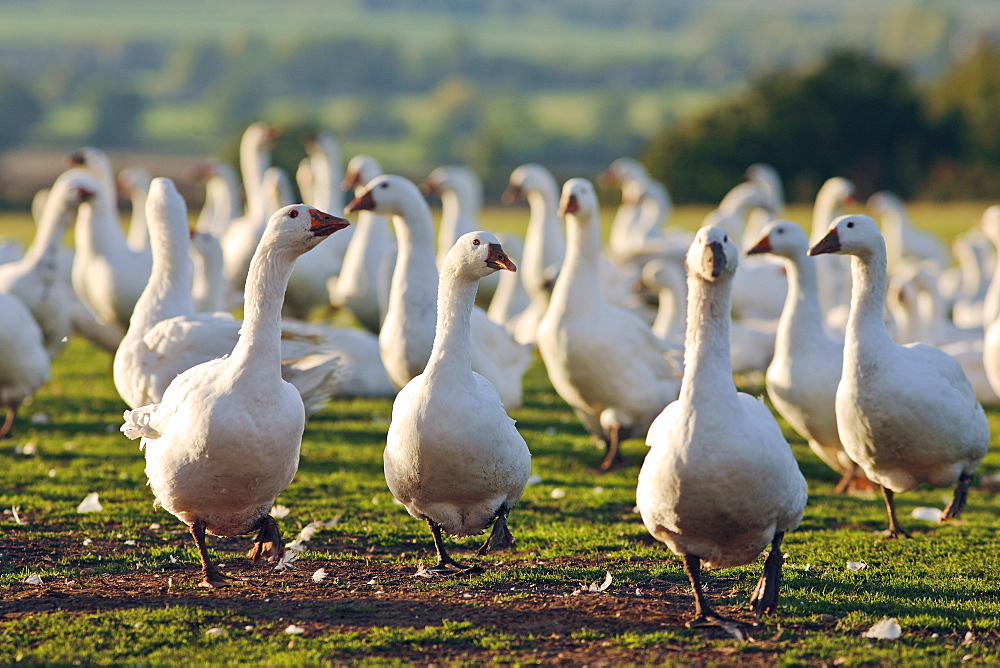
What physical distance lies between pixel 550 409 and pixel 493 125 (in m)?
67.1

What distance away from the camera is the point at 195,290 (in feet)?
38.0

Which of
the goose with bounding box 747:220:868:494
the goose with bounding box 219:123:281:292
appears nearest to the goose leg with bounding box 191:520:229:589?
the goose with bounding box 747:220:868:494

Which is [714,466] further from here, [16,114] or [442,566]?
[16,114]

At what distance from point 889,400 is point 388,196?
3.94 metres

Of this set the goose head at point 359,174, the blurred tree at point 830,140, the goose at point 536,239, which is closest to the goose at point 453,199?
the goose at point 536,239

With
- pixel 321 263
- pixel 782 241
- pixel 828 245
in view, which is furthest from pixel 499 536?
pixel 321 263

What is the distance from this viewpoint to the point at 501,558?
6.80 m

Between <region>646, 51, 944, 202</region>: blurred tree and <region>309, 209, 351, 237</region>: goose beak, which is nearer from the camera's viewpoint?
<region>309, 209, 351, 237</region>: goose beak

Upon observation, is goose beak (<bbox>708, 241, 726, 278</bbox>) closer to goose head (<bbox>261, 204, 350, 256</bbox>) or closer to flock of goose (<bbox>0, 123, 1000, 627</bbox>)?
flock of goose (<bbox>0, 123, 1000, 627</bbox>)

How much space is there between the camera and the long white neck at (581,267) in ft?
30.5

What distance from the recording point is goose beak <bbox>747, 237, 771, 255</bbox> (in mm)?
8297

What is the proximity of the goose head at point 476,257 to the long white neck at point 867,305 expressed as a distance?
2377 mm

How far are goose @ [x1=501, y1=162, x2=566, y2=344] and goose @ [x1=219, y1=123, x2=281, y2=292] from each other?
10.5 feet

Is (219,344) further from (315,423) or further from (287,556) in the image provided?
(315,423)
